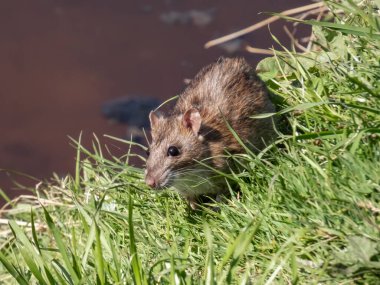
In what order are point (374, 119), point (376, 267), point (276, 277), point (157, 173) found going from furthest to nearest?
point (157, 173) → point (374, 119) → point (276, 277) → point (376, 267)

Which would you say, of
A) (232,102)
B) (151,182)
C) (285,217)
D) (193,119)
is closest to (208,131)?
(193,119)

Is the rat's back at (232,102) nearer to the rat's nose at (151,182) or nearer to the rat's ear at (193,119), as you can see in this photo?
the rat's ear at (193,119)

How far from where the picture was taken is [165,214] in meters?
5.82

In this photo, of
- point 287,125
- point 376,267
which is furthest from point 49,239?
point 376,267

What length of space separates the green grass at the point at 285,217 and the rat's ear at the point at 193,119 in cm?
52

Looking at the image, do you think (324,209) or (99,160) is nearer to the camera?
(324,209)

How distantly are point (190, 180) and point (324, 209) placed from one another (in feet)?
6.21

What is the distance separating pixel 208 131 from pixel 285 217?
1885 mm

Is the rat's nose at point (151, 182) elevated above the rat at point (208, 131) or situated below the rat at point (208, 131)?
below

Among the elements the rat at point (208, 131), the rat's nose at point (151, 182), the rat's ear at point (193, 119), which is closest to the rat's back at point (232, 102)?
the rat at point (208, 131)

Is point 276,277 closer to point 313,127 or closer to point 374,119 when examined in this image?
point 374,119

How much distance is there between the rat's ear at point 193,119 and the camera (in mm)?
6277

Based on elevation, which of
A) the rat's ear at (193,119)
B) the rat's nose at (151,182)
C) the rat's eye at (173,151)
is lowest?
the rat's nose at (151,182)

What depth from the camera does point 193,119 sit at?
20.7 ft
